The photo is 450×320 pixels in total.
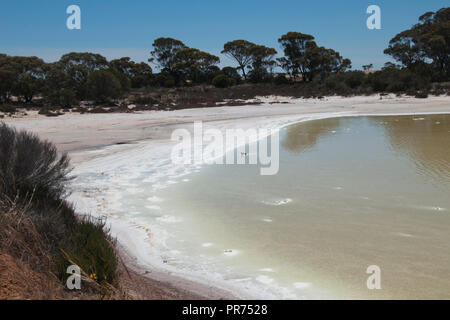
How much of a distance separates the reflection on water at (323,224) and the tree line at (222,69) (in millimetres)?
22560

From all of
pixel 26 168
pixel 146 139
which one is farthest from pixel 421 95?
pixel 26 168

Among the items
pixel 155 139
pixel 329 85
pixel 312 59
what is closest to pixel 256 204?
pixel 155 139

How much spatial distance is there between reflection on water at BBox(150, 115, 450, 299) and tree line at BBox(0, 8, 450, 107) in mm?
22560

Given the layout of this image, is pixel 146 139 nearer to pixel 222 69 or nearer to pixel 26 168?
pixel 26 168

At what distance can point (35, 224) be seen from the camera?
3764 millimetres

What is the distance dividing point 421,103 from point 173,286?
26869mm

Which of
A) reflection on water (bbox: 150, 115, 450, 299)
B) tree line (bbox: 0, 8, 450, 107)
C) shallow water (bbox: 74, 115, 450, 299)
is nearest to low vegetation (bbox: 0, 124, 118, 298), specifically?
shallow water (bbox: 74, 115, 450, 299)

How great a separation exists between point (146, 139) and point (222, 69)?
1663 inches

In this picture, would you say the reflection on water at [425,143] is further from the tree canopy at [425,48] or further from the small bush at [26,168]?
the tree canopy at [425,48]

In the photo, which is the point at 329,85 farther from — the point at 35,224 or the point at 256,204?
the point at 35,224

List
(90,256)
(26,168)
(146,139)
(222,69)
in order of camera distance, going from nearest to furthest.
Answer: (90,256), (26,168), (146,139), (222,69)

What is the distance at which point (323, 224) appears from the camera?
5621 mm

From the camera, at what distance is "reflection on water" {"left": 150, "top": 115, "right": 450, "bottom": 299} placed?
4.08 metres
